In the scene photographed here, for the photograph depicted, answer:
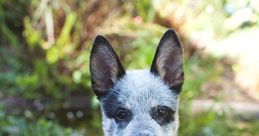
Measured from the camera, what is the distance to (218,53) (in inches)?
270

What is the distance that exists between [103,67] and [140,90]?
1.02 feet

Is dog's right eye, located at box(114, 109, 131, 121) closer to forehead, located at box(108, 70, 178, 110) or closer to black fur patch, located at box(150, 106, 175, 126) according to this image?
forehead, located at box(108, 70, 178, 110)

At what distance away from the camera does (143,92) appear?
3365 mm

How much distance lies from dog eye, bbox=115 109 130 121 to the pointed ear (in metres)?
0.35

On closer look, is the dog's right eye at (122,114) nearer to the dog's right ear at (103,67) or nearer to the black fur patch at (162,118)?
the black fur patch at (162,118)

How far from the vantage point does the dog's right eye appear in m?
3.32

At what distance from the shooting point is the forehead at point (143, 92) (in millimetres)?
3334

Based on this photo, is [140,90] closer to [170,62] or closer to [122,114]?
[122,114]

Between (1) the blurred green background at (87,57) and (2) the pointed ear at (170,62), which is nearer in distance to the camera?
(2) the pointed ear at (170,62)

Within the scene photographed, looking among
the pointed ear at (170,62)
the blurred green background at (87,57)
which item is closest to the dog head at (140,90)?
the pointed ear at (170,62)

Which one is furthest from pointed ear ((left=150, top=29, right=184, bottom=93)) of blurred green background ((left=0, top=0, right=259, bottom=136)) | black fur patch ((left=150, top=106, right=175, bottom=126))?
blurred green background ((left=0, top=0, right=259, bottom=136))

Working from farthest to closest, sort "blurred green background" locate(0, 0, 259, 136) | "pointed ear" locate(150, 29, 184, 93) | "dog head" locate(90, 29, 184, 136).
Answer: "blurred green background" locate(0, 0, 259, 136) → "pointed ear" locate(150, 29, 184, 93) → "dog head" locate(90, 29, 184, 136)

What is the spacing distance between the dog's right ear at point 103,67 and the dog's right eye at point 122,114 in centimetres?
24

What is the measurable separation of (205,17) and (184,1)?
0.55 m
